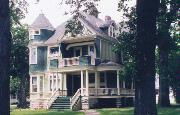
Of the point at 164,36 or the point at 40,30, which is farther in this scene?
the point at 40,30

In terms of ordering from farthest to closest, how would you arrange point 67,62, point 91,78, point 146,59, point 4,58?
point 91,78, point 67,62, point 146,59, point 4,58

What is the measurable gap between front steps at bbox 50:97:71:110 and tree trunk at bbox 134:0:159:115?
78.7 ft

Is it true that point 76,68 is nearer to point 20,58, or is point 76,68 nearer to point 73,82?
point 73,82

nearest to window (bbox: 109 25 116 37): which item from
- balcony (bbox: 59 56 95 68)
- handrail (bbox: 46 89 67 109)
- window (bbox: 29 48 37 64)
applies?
balcony (bbox: 59 56 95 68)

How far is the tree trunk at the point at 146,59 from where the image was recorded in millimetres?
9055

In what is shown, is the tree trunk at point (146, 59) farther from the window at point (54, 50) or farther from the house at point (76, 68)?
the window at point (54, 50)

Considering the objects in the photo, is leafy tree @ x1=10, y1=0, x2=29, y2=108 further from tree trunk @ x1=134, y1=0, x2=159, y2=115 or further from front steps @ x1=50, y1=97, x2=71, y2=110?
tree trunk @ x1=134, y1=0, x2=159, y2=115

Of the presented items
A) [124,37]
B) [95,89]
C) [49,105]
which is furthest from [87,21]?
[124,37]

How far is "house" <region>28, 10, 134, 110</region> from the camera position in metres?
34.7

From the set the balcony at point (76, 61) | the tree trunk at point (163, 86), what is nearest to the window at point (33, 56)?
the balcony at point (76, 61)

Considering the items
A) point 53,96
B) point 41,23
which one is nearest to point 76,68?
point 53,96

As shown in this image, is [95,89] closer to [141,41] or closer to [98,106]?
[98,106]

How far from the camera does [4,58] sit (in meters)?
8.20

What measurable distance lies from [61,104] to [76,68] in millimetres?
4387
